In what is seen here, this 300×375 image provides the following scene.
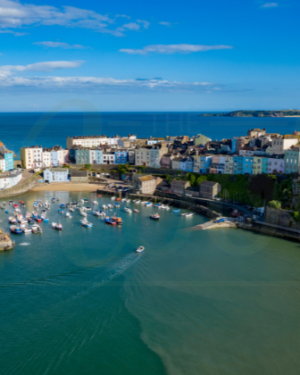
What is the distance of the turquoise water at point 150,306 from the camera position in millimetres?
6484

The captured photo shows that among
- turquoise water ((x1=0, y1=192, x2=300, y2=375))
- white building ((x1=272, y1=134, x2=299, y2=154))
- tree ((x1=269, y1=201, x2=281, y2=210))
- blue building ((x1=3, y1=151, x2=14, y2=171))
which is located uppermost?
white building ((x1=272, y1=134, x2=299, y2=154))

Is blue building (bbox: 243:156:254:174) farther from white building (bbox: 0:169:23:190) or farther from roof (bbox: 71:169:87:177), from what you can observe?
white building (bbox: 0:169:23:190)

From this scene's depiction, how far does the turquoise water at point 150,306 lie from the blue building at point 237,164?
6.86m

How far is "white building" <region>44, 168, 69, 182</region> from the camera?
853 inches

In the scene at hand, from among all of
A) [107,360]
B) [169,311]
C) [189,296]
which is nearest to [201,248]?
[189,296]

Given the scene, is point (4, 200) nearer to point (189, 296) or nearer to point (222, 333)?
point (189, 296)

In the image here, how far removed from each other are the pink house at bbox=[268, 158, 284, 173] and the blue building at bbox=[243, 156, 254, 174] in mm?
926

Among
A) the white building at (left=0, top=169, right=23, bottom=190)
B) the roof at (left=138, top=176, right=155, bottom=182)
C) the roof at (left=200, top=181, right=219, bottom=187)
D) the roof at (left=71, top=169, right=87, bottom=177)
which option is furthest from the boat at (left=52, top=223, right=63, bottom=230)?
the roof at (left=71, top=169, right=87, bottom=177)

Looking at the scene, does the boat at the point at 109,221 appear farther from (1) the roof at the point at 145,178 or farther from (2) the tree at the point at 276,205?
(2) the tree at the point at 276,205

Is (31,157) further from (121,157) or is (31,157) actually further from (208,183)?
(208,183)

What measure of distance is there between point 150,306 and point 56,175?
49.8ft

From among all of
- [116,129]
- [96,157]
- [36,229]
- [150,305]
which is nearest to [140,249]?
[150,305]

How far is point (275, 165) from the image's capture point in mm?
17203

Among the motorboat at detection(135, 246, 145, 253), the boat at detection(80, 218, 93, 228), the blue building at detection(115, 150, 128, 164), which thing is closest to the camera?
→ the motorboat at detection(135, 246, 145, 253)
